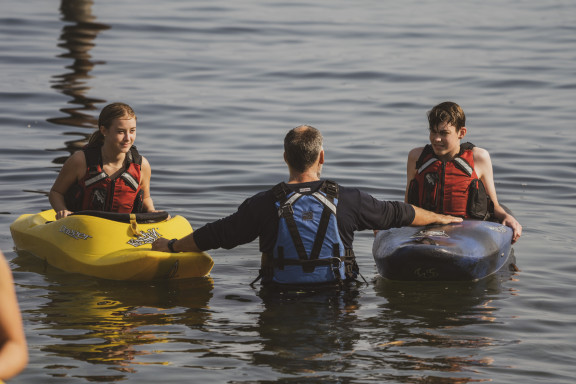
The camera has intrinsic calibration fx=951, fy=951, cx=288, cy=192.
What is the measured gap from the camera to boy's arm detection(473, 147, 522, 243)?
7.41 m

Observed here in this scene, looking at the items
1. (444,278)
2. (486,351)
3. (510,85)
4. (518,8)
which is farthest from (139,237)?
(518,8)

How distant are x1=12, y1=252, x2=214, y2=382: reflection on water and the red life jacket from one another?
0.58m

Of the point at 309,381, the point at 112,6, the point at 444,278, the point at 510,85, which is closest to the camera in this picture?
the point at 309,381

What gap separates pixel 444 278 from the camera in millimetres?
6914

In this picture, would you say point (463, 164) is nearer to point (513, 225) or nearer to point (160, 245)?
point (513, 225)

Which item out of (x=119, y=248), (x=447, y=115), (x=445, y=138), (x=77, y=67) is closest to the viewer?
(x=119, y=248)

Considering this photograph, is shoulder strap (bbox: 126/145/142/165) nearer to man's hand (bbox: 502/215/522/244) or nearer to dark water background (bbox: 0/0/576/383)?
dark water background (bbox: 0/0/576/383)

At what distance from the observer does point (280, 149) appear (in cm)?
1246

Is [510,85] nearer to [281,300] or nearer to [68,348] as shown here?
[281,300]

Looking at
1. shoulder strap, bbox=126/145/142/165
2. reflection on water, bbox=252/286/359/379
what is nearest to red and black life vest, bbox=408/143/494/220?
reflection on water, bbox=252/286/359/379

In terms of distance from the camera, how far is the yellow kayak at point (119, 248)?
6787 millimetres

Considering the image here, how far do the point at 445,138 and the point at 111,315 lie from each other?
281 centimetres

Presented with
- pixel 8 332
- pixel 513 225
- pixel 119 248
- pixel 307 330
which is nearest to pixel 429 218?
pixel 513 225

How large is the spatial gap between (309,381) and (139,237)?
92.0 inches
